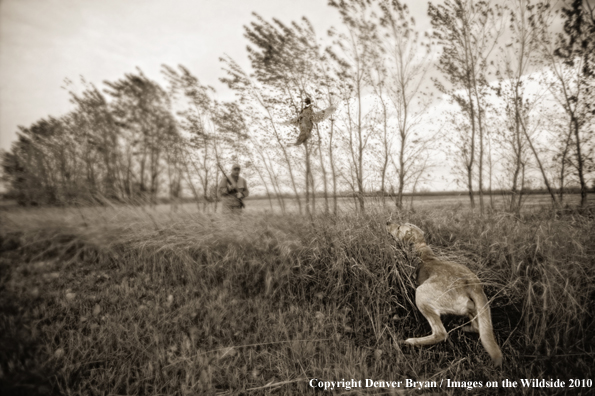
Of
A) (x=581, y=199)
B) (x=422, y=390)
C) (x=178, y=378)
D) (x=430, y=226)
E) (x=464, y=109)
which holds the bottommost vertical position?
(x=422, y=390)

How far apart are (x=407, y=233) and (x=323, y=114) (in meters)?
3.76

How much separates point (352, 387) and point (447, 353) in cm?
110

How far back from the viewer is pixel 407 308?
2.87 m

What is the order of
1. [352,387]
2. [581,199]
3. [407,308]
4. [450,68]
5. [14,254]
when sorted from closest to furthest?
[352,387]
[407,308]
[14,254]
[581,199]
[450,68]

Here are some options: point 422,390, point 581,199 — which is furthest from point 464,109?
point 422,390

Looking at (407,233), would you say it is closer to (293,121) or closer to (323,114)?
(323,114)

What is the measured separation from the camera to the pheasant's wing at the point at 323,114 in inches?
227

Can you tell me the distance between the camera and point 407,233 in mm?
3146

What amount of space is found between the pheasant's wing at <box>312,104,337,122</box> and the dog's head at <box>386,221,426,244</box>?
3404 millimetres

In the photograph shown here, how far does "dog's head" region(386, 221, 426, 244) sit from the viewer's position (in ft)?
10.2

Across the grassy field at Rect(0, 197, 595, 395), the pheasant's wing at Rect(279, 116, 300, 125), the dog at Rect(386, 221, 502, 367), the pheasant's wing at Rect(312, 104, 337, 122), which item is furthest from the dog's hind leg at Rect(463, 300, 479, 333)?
the pheasant's wing at Rect(279, 116, 300, 125)

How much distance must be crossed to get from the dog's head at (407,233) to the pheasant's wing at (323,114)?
11.2 ft

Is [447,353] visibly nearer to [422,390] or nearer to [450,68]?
[422,390]

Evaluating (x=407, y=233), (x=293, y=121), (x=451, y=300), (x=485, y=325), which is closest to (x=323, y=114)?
(x=293, y=121)
